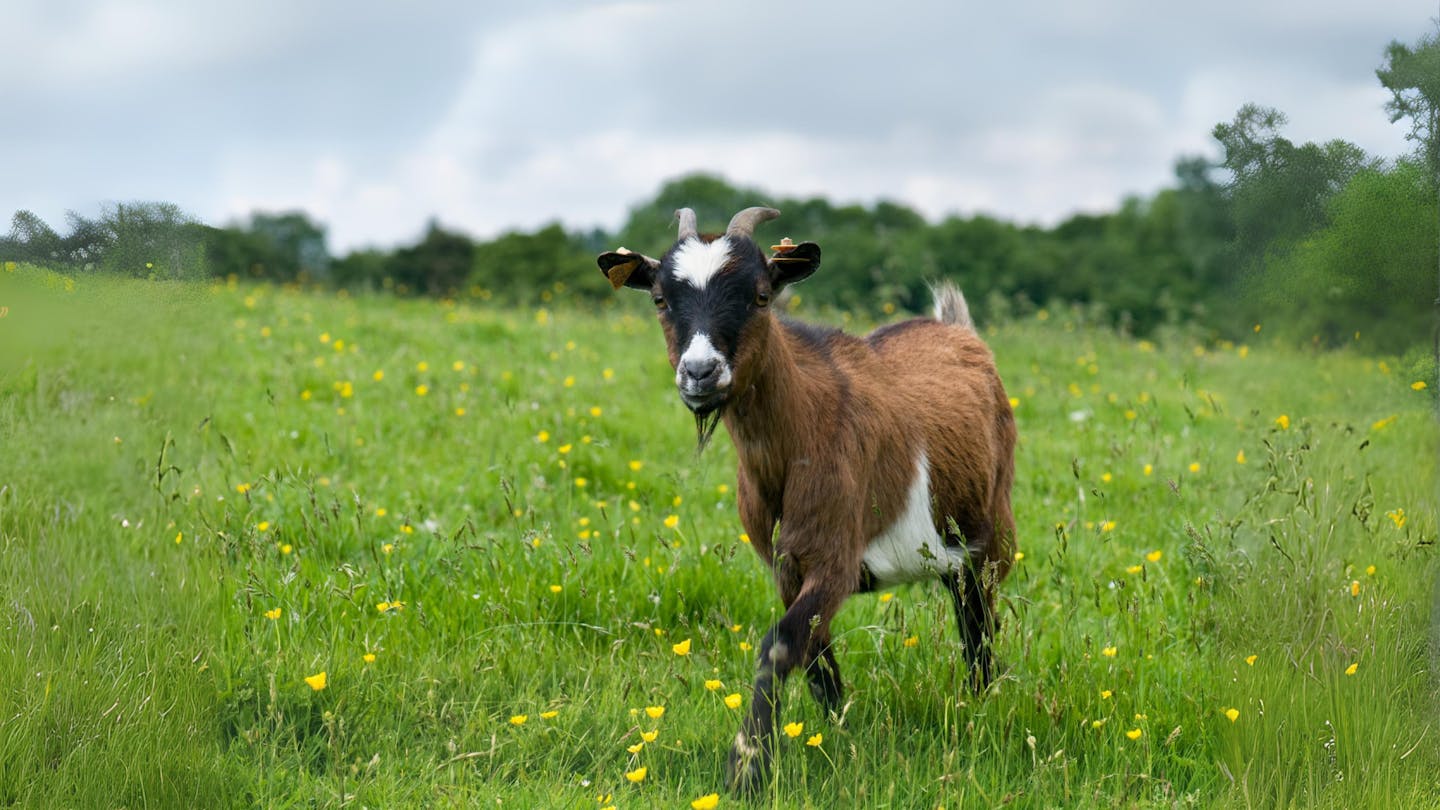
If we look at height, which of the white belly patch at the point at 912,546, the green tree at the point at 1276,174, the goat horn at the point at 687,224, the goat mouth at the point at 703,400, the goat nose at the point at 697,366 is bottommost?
the white belly patch at the point at 912,546

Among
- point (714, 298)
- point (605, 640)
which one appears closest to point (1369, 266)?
point (714, 298)

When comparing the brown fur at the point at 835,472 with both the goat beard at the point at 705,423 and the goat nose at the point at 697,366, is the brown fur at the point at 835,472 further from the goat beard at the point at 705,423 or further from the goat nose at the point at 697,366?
the goat nose at the point at 697,366

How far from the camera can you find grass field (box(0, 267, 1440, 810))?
3424 mm

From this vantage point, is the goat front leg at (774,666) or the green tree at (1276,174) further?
the green tree at (1276,174)

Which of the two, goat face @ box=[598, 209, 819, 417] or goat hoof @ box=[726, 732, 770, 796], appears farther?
goat face @ box=[598, 209, 819, 417]

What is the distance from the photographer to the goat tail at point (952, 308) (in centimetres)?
575

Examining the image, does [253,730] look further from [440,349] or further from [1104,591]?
[440,349]

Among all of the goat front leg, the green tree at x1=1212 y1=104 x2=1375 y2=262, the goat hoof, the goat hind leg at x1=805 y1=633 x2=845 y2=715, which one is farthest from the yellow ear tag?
the green tree at x1=1212 y1=104 x2=1375 y2=262

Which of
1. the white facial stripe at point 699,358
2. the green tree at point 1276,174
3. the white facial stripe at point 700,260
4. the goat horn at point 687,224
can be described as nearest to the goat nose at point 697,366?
the white facial stripe at point 699,358

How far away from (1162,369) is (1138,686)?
23.9 ft

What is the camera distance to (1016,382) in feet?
32.0

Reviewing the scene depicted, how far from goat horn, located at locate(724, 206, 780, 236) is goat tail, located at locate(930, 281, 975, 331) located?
172 cm

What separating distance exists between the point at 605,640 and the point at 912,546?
1.25m

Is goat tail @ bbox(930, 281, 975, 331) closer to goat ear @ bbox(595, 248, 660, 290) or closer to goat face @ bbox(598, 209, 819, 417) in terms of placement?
goat face @ bbox(598, 209, 819, 417)
